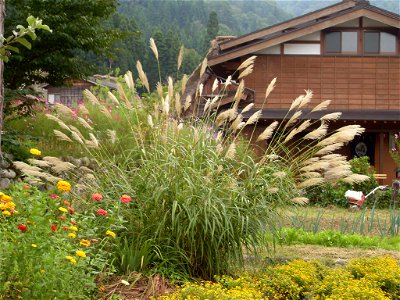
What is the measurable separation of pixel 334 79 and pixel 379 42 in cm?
178

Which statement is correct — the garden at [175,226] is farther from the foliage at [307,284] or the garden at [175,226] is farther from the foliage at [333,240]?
the foliage at [333,240]

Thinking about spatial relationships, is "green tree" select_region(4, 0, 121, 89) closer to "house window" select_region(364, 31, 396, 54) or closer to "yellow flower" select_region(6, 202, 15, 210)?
"yellow flower" select_region(6, 202, 15, 210)

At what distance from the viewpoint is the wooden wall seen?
69.5 feet

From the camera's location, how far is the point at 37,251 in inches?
172

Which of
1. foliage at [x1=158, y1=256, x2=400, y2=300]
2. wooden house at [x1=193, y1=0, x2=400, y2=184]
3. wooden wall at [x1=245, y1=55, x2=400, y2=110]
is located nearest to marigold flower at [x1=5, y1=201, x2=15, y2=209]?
foliage at [x1=158, y1=256, x2=400, y2=300]

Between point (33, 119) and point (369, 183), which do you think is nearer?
A: point (33, 119)

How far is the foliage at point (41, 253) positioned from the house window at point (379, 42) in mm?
17741

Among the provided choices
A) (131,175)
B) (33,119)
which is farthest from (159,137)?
(33,119)

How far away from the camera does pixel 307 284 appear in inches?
233

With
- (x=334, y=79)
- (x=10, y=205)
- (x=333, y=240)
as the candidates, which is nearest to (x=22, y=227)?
(x=10, y=205)

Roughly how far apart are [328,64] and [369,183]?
6.27 meters

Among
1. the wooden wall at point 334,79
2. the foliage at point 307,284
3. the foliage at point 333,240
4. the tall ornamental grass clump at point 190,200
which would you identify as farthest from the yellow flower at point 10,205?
the wooden wall at point 334,79

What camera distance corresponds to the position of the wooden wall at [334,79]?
21.2 m

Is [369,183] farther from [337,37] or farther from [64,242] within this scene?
[64,242]
